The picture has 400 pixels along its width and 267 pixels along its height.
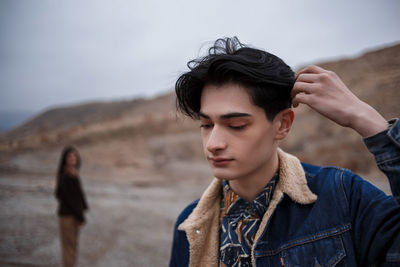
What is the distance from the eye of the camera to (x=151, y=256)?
19.4 feet

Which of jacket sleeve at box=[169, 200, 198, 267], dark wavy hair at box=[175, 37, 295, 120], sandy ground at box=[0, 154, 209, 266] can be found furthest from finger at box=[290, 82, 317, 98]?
sandy ground at box=[0, 154, 209, 266]

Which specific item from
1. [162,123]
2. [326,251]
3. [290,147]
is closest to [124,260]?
[326,251]

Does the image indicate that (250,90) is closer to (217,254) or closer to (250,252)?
(250,252)

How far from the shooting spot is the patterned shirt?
5.06 ft

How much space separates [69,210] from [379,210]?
5.01m

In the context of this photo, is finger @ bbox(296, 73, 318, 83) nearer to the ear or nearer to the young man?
the young man

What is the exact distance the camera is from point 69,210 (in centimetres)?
479

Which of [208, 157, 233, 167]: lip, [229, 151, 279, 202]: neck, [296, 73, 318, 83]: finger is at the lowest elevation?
[229, 151, 279, 202]: neck

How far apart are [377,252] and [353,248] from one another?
117 mm

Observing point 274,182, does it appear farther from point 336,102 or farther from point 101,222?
point 101,222

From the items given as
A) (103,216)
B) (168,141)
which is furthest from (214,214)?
(168,141)

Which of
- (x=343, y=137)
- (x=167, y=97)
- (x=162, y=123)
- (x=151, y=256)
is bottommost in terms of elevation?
(x=151, y=256)

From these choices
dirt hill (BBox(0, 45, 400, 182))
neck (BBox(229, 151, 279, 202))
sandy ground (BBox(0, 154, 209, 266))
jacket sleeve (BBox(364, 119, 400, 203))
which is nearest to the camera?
jacket sleeve (BBox(364, 119, 400, 203))

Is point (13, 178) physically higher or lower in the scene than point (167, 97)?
lower
